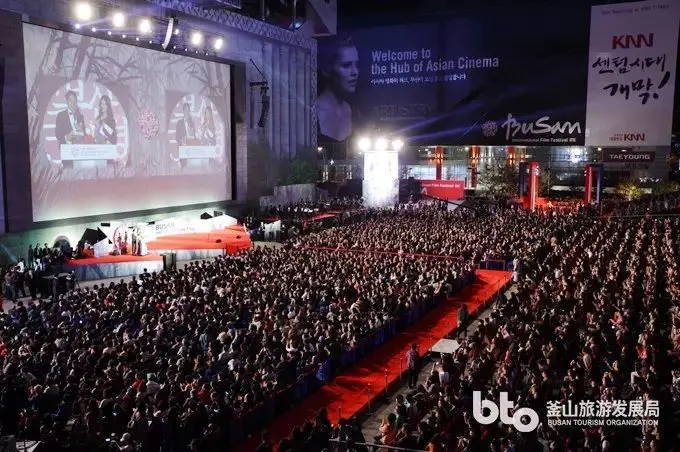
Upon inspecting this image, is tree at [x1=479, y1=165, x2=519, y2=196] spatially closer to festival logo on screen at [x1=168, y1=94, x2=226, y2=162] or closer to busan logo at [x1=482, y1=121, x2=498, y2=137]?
busan logo at [x1=482, y1=121, x2=498, y2=137]

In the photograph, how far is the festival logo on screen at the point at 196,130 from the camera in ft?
106

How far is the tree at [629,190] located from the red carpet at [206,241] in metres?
32.2

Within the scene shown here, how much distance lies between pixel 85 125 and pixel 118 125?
6.57ft

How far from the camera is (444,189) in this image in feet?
162

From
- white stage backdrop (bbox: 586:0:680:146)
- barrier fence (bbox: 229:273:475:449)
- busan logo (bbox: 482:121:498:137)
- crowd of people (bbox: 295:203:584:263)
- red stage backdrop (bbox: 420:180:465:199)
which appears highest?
white stage backdrop (bbox: 586:0:680:146)

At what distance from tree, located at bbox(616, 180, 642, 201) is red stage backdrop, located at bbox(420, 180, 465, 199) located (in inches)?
491

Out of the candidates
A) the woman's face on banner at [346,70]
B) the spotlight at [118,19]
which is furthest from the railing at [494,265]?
the woman's face on banner at [346,70]

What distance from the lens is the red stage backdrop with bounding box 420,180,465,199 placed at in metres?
49.0

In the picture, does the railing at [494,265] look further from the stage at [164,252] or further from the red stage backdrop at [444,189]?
the red stage backdrop at [444,189]

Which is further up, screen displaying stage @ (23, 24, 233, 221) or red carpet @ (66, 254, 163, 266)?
screen displaying stage @ (23, 24, 233, 221)

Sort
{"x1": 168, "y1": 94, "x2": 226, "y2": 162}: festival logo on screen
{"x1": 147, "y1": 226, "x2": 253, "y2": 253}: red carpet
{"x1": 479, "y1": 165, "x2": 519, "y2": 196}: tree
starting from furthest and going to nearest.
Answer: {"x1": 479, "y1": 165, "x2": 519, "y2": 196}: tree < {"x1": 168, "y1": 94, "x2": 226, "y2": 162}: festival logo on screen < {"x1": 147, "y1": 226, "x2": 253, "y2": 253}: red carpet

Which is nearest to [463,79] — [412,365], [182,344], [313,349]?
[412,365]

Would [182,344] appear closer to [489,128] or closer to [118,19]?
[118,19]

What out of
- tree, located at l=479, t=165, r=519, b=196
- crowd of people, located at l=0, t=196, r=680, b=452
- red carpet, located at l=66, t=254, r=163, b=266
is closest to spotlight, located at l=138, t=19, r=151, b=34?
red carpet, located at l=66, t=254, r=163, b=266
